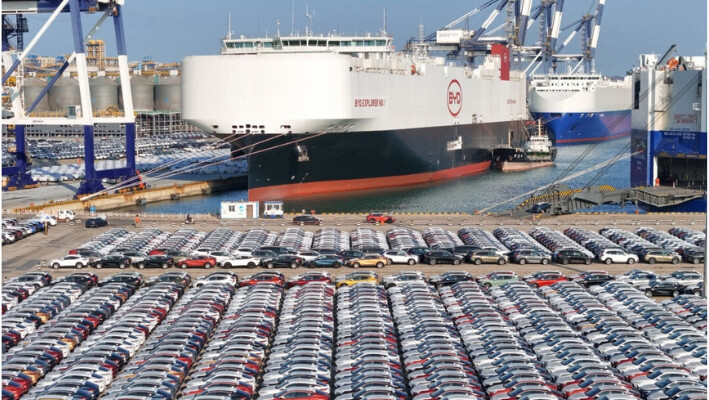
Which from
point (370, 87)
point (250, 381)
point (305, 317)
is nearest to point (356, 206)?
point (370, 87)

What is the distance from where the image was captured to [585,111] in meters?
79.4

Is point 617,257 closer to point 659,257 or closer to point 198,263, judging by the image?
point 659,257

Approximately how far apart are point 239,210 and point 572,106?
1988 inches

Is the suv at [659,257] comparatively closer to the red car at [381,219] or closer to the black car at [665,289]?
the black car at [665,289]

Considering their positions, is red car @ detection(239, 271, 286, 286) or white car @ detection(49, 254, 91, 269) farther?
white car @ detection(49, 254, 91, 269)

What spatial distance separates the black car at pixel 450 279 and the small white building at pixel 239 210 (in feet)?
39.1

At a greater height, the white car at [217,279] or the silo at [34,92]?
the silo at [34,92]

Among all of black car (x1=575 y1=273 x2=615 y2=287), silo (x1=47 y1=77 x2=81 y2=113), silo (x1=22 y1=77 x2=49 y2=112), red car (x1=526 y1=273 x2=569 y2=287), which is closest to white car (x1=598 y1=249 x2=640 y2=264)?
black car (x1=575 y1=273 x2=615 y2=287)

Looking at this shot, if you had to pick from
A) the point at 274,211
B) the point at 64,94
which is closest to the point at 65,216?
the point at 274,211

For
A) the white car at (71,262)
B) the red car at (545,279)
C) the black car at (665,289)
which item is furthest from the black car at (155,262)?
the black car at (665,289)

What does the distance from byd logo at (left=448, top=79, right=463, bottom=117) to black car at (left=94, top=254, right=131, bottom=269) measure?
28.9 metres

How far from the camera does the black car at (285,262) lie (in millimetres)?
23609

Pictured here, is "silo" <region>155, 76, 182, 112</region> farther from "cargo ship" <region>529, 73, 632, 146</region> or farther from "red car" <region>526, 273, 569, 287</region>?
"red car" <region>526, 273, 569, 287</region>

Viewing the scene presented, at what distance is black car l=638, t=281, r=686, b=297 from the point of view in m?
19.9
